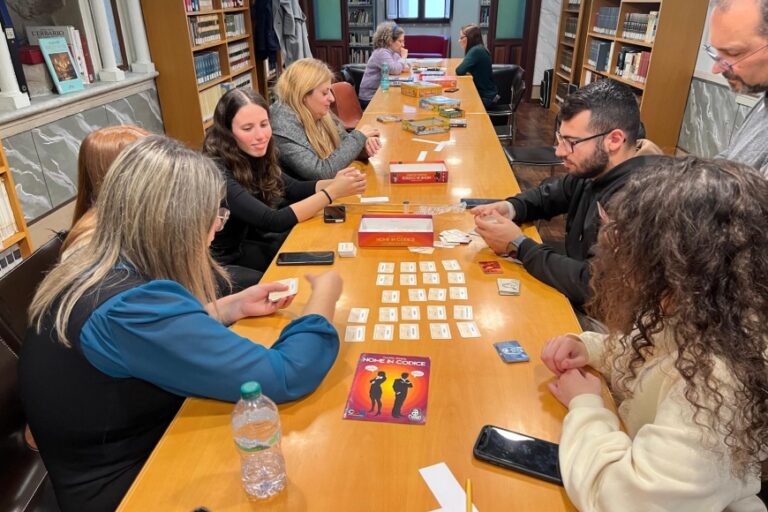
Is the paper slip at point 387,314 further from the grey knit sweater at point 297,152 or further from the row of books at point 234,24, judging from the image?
the row of books at point 234,24

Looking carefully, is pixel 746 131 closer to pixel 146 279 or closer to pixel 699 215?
pixel 699 215

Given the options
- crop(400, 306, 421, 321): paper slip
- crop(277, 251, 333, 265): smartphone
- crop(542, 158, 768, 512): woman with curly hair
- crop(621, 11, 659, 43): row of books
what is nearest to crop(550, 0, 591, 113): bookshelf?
crop(621, 11, 659, 43): row of books

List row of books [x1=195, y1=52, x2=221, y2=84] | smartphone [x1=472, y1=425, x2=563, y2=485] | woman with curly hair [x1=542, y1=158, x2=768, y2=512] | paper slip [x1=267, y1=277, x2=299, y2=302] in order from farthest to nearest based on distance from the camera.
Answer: row of books [x1=195, y1=52, x2=221, y2=84] → paper slip [x1=267, y1=277, x2=299, y2=302] → smartphone [x1=472, y1=425, x2=563, y2=485] → woman with curly hair [x1=542, y1=158, x2=768, y2=512]

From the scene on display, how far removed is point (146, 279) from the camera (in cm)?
108

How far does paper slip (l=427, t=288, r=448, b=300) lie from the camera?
5.18 feet

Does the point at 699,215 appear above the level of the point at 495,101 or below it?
above

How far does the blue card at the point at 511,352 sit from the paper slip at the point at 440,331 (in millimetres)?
127

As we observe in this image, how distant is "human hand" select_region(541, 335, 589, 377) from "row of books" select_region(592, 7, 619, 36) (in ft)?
19.0

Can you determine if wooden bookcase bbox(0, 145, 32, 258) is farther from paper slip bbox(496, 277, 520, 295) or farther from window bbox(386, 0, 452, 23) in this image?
window bbox(386, 0, 452, 23)

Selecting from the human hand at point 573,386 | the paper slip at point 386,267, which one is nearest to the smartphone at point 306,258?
the paper slip at point 386,267

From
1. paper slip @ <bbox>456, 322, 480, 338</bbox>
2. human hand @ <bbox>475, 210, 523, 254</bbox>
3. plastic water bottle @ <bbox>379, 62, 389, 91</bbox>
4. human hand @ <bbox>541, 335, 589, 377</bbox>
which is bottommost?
paper slip @ <bbox>456, 322, 480, 338</bbox>

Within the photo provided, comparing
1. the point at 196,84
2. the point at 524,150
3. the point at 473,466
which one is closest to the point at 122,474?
the point at 473,466

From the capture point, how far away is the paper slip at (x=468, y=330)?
141cm

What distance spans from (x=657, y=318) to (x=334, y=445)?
2.12 feet
